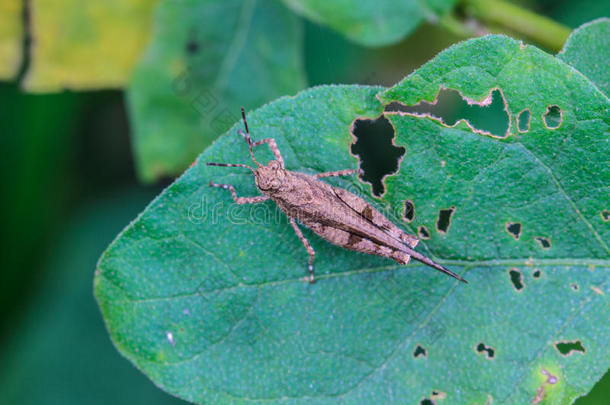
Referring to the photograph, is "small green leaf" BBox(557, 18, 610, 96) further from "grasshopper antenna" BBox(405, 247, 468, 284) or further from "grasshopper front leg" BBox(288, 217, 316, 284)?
"grasshopper front leg" BBox(288, 217, 316, 284)

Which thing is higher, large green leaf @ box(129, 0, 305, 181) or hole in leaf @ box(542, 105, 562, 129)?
hole in leaf @ box(542, 105, 562, 129)

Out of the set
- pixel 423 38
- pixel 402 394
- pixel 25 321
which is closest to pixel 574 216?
pixel 402 394

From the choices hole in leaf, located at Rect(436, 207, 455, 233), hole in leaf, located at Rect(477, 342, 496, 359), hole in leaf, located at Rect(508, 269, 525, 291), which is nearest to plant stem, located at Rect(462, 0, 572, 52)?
hole in leaf, located at Rect(436, 207, 455, 233)

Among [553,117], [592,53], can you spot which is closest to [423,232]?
[553,117]

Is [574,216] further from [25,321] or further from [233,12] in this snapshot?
[25,321]

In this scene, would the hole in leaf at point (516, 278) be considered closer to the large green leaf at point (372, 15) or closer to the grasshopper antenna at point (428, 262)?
the grasshopper antenna at point (428, 262)

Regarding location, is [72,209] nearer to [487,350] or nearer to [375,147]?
[375,147]
